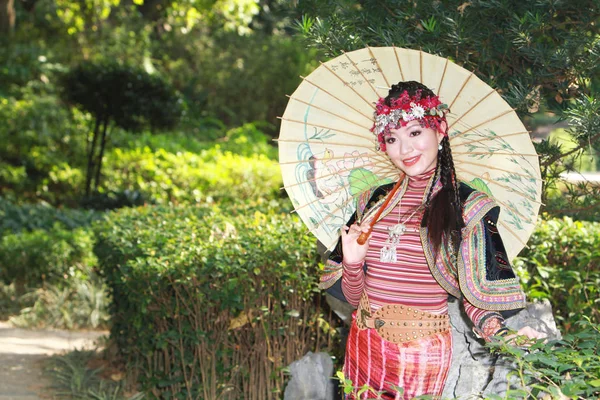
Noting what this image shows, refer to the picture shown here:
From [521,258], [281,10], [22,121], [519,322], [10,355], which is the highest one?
[22,121]

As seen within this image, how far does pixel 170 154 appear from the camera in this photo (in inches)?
→ 477

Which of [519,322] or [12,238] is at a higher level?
[12,238]

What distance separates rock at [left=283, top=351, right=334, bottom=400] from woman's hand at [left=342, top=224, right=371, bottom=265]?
1.25m

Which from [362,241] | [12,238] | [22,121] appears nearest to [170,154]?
[22,121]

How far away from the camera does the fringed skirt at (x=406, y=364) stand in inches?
113

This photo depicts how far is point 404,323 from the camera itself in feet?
9.55

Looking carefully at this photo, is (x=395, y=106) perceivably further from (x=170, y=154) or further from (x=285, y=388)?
(x=170, y=154)

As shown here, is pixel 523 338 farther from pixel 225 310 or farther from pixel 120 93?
pixel 120 93

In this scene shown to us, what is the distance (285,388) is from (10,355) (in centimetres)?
288

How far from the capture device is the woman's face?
298 cm

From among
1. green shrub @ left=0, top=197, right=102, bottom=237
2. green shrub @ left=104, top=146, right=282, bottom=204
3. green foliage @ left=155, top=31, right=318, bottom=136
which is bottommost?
green shrub @ left=0, top=197, right=102, bottom=237

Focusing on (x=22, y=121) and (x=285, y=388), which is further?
(x=22, y=121)

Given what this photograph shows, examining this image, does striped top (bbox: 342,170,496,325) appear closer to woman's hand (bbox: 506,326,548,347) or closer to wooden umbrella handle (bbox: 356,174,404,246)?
wooden umbrella handle (bbox: 356,174,404,246)

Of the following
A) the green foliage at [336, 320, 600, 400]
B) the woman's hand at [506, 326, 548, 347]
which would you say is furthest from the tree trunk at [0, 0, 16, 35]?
the woman's hand at [506, 326, 548, 347]
